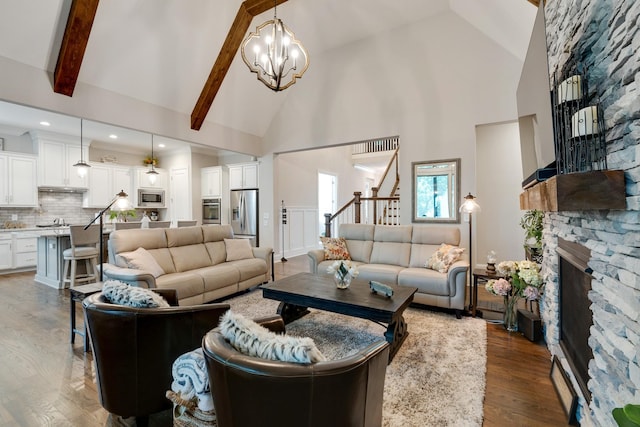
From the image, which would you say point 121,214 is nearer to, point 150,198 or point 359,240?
point 150,198

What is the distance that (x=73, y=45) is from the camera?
11.4ft

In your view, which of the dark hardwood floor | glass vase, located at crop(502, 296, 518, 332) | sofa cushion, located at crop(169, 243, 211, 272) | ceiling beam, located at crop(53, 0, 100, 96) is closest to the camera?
the dark hardwood floor

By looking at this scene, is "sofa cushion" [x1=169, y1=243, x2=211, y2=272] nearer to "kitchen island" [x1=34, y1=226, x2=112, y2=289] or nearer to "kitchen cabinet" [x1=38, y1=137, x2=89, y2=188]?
"kitchen island" [x1=34, y1=226, x2=112, y2=289]

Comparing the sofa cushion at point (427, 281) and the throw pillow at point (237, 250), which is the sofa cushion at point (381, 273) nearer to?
the sofa cushion at point (427, 281)

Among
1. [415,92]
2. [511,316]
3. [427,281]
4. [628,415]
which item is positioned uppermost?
[415,92]

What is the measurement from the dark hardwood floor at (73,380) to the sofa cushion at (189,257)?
113cm

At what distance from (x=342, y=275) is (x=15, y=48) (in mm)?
4493

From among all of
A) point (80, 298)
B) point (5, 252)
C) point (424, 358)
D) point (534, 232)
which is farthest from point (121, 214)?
point (534, 232)

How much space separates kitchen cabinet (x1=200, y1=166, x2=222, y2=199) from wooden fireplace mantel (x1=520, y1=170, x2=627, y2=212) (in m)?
7.09

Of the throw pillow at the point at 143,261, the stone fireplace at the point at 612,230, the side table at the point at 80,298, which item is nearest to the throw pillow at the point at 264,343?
the stone fireplace at the point at 612,230

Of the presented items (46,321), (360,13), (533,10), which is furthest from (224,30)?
(46,321)

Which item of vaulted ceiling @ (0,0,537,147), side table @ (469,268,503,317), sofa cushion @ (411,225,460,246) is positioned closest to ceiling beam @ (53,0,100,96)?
vaulted ceiling @ (0,0,537,147)

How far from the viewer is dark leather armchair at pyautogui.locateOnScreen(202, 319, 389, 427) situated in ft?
3.07

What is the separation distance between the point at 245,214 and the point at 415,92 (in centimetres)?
451
